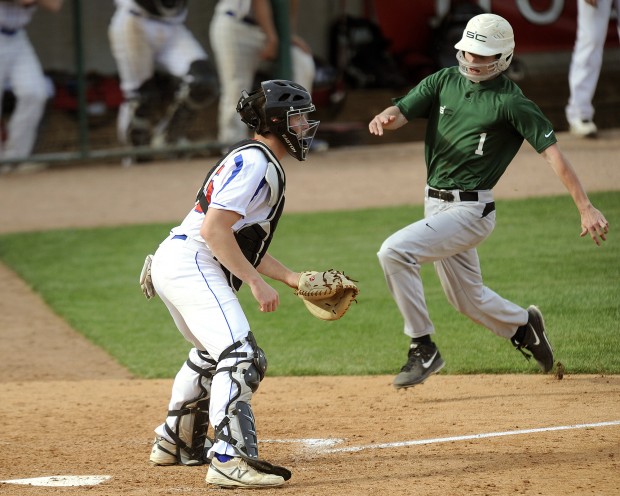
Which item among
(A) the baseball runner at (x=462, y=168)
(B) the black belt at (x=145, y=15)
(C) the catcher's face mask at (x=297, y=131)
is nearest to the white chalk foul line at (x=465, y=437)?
(A) the baseball runner at (x=462, y=168)

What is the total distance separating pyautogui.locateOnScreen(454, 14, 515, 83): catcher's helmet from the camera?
19.6ft

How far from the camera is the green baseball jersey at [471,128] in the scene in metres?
6.06

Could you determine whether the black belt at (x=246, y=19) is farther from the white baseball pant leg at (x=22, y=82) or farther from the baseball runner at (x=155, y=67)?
the white baseball pant leg at (x=22, y=82)

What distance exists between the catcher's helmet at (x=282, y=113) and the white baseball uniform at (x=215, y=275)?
0.17 m

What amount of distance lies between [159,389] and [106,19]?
301 inches

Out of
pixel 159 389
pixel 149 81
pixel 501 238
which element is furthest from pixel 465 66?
pixel 149 81

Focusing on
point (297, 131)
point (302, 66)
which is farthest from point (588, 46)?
point (297, 131)

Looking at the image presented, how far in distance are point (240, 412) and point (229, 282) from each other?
0.62 metres

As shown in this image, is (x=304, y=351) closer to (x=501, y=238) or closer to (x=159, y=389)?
(x=159, y=389)

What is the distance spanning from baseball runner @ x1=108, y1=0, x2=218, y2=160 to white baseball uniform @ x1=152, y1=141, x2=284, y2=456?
843 cm

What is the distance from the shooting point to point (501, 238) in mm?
9992

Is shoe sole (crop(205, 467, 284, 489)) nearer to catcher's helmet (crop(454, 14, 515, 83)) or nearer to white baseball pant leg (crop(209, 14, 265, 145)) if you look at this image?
catcher's helmet (crop(454, 14, 515, 83))

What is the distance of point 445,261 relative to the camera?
20.9 feet

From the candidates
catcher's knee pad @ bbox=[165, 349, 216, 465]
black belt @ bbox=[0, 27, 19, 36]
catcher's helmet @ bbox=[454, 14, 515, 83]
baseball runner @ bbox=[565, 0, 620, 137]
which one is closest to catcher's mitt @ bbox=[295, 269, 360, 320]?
catcher's knee pad @ bbox=[165, 349, 216, 465]
